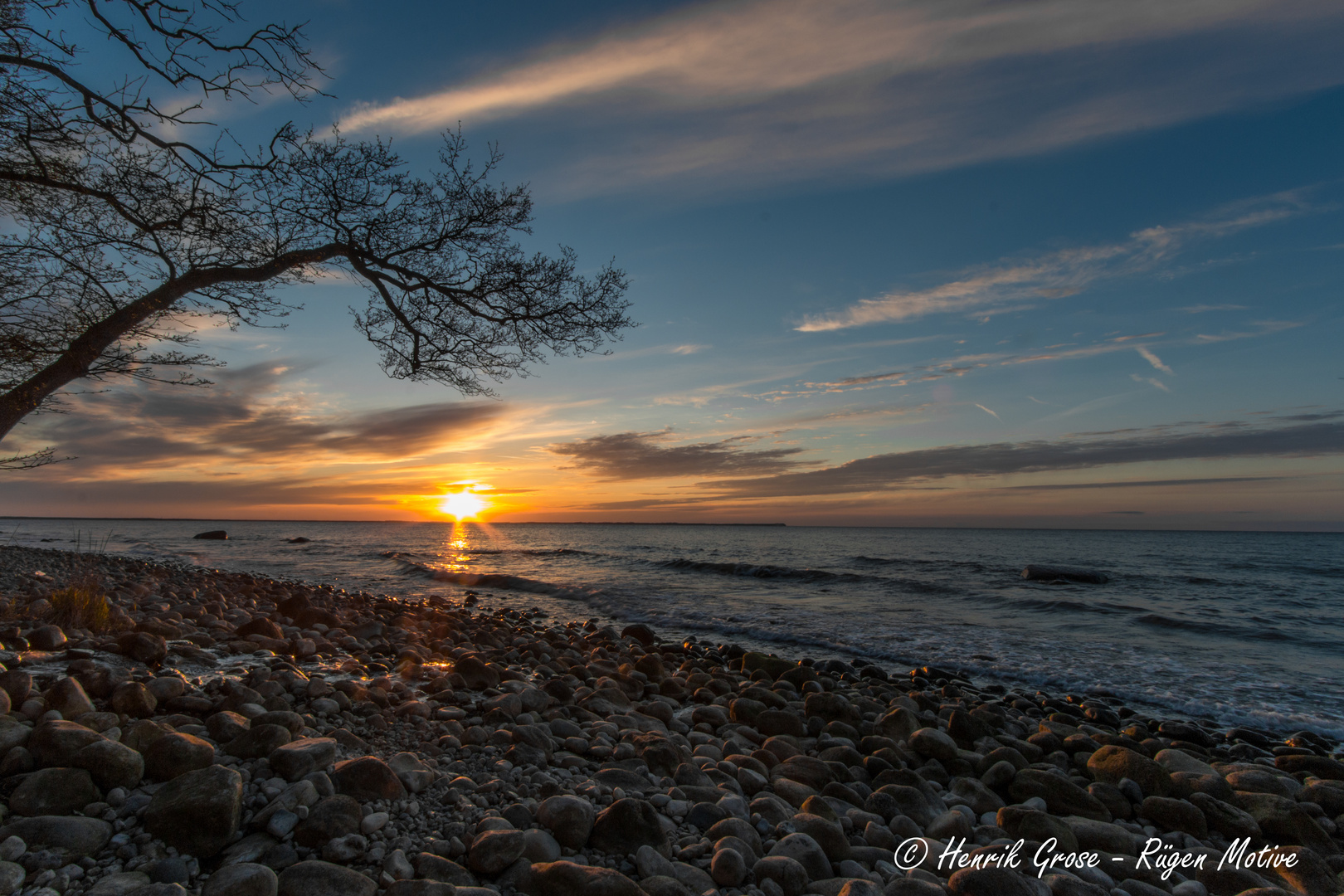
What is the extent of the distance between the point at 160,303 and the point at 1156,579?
31856mm

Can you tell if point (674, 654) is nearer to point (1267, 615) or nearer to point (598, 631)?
point (598, 631)

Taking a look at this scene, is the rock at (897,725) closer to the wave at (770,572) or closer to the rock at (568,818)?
the rock at (568,818)

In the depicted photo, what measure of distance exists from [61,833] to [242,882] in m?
0.76

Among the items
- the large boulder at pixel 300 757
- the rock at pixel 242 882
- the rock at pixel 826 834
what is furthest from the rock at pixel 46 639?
the rock at pixel 826 834

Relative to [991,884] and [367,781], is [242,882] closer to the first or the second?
[367,781]

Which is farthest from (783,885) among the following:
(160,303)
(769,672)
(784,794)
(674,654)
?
(160,303)

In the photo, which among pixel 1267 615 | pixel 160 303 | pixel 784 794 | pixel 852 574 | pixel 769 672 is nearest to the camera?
pixel 784 794

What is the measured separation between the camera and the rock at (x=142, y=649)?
4.89m

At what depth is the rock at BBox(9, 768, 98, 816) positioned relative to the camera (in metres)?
2.44

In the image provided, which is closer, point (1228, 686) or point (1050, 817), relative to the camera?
point (1050, 817)

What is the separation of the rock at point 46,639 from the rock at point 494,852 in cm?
479

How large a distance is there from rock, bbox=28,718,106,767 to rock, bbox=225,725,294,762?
1.90 feet

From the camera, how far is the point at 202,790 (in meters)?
2.59

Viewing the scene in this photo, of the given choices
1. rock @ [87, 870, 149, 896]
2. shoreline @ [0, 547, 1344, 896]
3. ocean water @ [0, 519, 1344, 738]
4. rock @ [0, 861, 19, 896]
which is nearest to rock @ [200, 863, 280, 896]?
shoreline @ [0, 547, 1344, 896]
